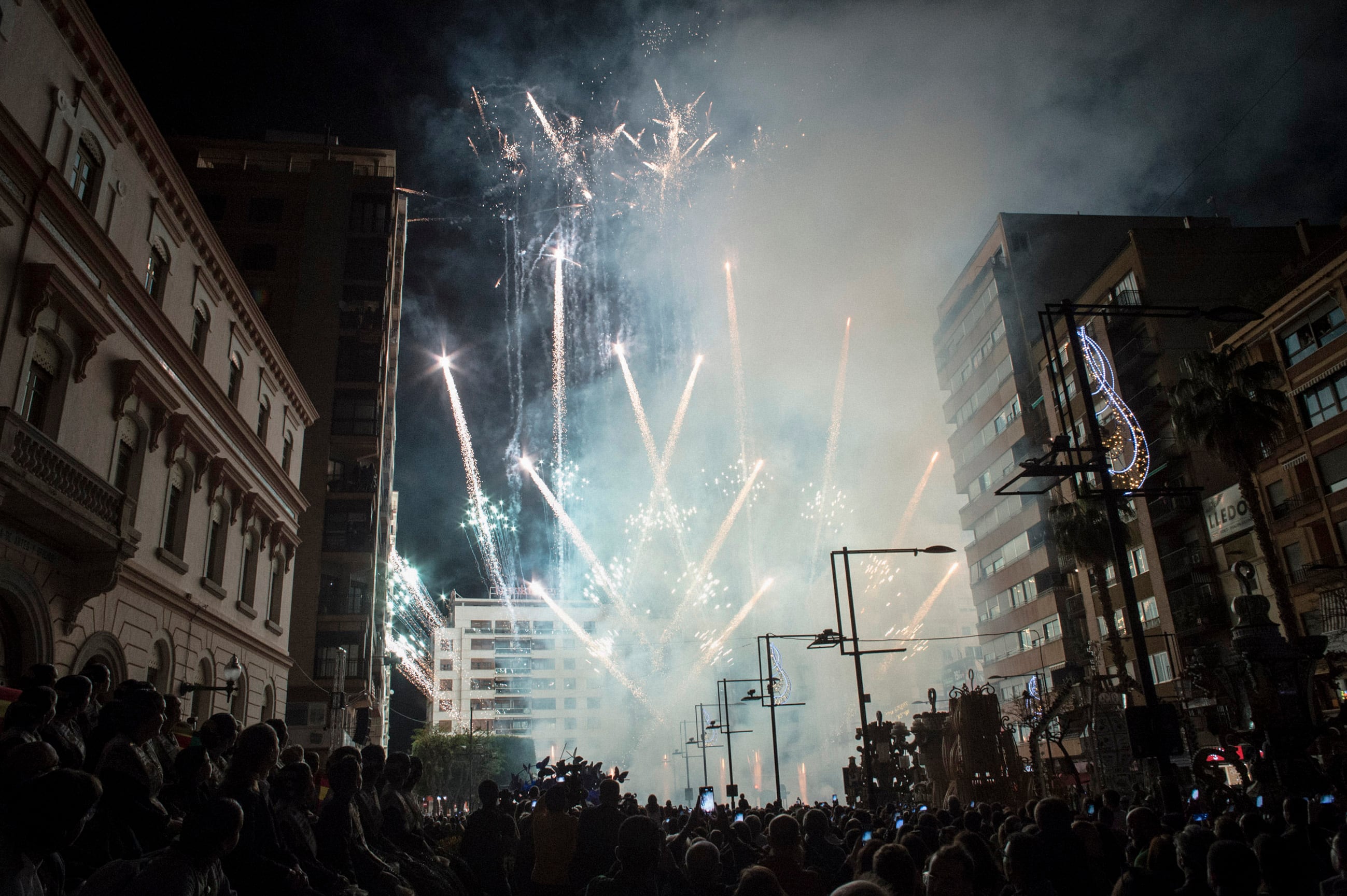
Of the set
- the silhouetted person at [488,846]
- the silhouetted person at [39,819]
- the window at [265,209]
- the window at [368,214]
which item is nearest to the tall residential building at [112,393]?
the silhouetted person at [488,846]

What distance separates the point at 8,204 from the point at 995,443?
65.6 metres

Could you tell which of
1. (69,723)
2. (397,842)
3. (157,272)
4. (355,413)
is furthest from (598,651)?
(69,723)

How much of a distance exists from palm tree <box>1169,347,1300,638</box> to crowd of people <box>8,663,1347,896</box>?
86.7 ft

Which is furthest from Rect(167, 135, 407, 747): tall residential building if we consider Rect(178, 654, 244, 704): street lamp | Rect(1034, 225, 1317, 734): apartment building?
Rect(1034, 225, 1317, 734): apartment building

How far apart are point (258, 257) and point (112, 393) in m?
29.3

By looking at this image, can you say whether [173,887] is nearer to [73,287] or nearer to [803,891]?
[803,891]

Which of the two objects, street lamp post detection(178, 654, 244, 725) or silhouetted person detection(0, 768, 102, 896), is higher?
street lamp post detection(178, 654, 244, 725)

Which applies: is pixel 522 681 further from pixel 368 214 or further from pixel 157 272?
pixel 157 272

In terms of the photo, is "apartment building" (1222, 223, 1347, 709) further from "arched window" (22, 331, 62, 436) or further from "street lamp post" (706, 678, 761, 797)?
"arched window" (22, 331, 62, 436)

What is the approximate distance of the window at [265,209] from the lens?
46375 millimetres

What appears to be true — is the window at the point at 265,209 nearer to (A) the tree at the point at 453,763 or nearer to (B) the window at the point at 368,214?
(B) the window at the point at 368,214

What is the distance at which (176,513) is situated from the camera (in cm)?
2295

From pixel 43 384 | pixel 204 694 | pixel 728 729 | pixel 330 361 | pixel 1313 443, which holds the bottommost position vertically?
pixel 728 729

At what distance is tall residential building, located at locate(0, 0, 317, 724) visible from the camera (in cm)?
1550
